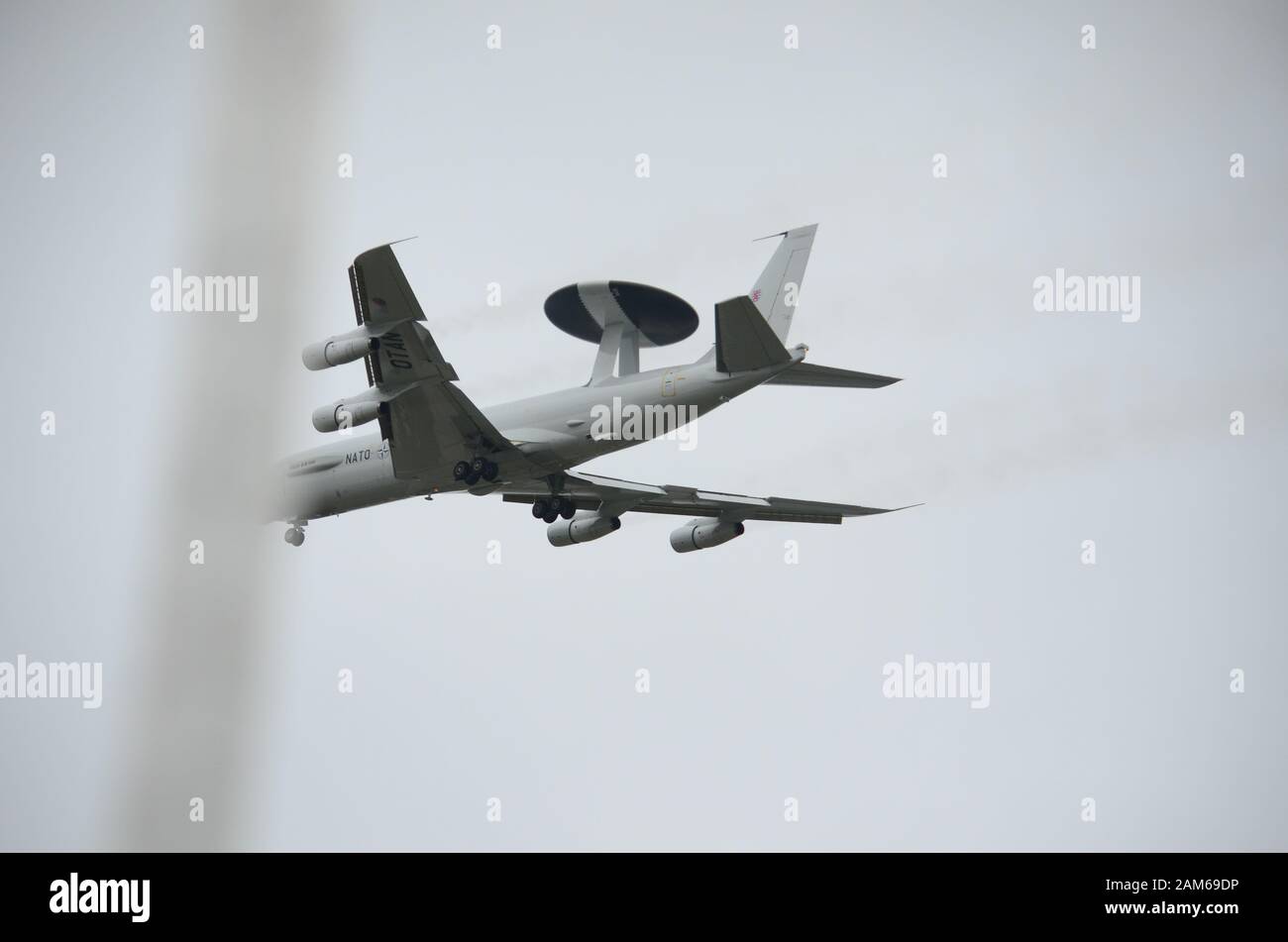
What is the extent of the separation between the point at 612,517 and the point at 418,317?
321 inches

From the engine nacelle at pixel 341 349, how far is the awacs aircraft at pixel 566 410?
25 millimetres

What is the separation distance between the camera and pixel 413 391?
27.1 meters

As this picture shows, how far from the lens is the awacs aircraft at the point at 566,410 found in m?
25.5

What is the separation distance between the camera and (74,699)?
34469 millimetres

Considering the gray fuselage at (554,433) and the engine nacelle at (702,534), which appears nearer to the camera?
the gray fuselage at (554,433)

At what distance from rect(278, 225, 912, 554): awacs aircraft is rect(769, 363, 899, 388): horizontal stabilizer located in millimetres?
30

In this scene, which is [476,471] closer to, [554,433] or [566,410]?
[554,433]

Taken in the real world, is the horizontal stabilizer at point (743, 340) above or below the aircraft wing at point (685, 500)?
above

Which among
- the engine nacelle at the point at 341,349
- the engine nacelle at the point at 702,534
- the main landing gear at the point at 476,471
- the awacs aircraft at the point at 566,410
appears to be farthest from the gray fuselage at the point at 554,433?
the engine nacelle at the point at 702,534

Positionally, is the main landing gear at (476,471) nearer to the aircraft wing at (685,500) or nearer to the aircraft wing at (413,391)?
the aircraft wing at (413,391)

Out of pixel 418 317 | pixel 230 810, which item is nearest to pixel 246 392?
pixel 418 317
